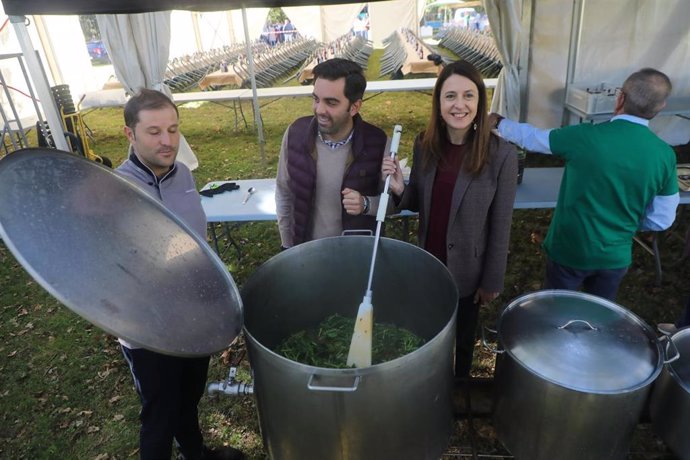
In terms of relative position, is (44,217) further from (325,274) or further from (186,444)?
(186,444)

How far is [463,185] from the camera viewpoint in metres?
1.86

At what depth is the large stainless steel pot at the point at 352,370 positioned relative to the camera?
1.14 metres

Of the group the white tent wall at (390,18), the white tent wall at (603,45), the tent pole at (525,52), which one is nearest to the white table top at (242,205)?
the tent pole at (525,52)

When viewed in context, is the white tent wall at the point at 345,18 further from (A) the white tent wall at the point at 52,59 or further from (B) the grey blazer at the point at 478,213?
(B) the grey blazer at the point at 478,213

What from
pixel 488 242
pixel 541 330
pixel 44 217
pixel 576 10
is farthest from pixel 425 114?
pixel 44 217

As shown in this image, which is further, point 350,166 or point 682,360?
point 350,166

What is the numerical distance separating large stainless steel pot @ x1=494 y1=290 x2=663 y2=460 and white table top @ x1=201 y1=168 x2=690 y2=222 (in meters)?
1.87

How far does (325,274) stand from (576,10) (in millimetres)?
5457

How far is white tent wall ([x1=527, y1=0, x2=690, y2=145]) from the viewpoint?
5512mm

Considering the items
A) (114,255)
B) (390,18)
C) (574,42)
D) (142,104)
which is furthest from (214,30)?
(114,255)

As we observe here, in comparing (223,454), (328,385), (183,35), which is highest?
(183,35)

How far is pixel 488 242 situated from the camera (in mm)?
2002

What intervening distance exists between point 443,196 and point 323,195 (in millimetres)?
582

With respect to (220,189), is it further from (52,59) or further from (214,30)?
(214,30)
